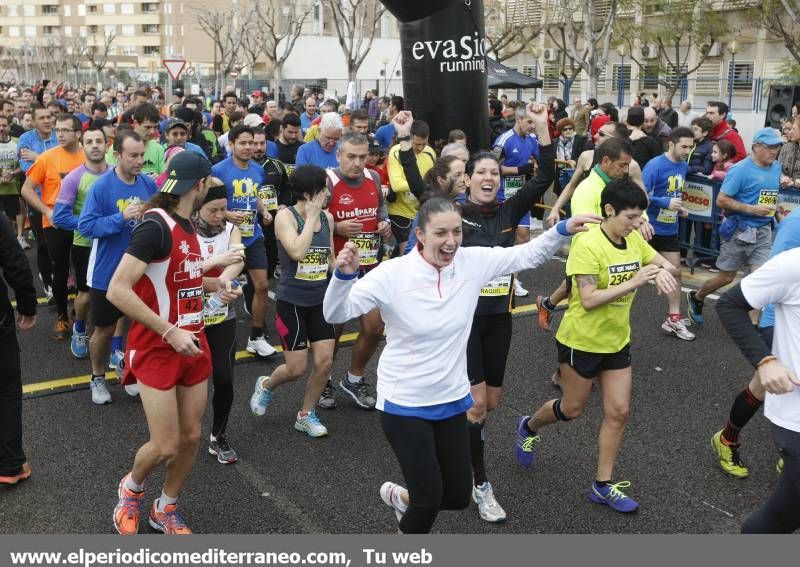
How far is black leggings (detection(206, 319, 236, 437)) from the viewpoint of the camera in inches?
194

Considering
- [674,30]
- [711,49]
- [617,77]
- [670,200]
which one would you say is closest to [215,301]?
[670,200]

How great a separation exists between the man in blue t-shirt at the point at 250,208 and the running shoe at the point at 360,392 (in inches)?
46.4

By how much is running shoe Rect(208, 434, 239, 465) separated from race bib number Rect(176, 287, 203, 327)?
1.26m

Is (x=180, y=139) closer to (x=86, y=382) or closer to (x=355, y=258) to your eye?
(x=86, y=382)

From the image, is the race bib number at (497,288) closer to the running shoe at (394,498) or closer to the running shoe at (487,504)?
the running shoe at (487,504)

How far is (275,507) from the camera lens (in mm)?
4648

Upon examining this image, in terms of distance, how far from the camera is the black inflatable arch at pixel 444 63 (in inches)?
333

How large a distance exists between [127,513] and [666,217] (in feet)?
18.5

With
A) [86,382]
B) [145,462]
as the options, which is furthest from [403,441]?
[86,382]

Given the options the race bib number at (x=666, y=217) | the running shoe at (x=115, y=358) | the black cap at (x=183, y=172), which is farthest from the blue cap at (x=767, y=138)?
the running shoe at (x=115, y=358)

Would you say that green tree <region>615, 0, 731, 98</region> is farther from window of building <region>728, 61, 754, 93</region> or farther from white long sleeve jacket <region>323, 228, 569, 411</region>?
white long sleeve jacket <region>323, 228, 569, 411</region>

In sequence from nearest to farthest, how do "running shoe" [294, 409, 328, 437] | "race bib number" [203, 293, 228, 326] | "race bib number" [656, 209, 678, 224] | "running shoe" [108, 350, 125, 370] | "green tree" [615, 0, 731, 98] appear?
"race bib number" [203, 293, 228, 326] < "running shoe" [294, 409, 328, 437] < "running shoe" [108, 350, 125, 370] < "race bib number" [656, 209, 678, 224] < "green tree" [615, 0, 731, 98]

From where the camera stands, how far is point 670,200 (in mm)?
7613

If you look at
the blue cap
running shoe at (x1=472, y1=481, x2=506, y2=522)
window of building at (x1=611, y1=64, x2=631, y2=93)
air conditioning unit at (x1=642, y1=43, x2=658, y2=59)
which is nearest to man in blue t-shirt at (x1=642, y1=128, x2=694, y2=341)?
the blue cap
